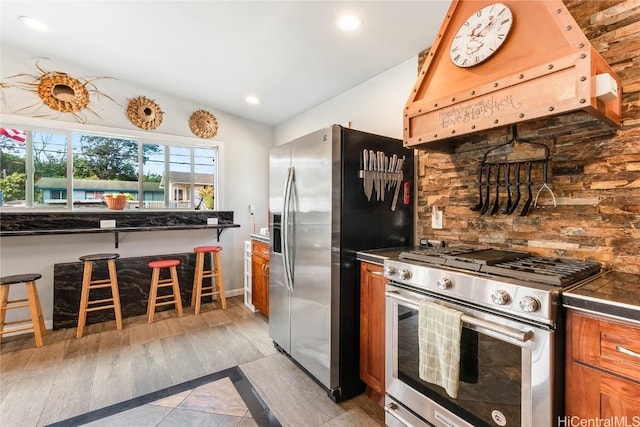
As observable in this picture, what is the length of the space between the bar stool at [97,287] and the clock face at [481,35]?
362 cm

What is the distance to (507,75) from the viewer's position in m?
1.40

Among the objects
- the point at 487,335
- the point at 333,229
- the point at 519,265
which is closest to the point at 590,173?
the point at 519,265

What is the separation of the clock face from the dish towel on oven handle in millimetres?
1312

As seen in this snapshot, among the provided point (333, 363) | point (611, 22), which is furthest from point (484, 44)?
point (333, 363)

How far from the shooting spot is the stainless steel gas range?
1109 mm

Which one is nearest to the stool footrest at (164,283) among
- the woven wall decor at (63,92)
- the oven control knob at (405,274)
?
the woven wall decor at (63,92)

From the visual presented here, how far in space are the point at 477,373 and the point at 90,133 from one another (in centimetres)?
434

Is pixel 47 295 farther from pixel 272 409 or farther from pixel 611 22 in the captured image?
pixel 611 22

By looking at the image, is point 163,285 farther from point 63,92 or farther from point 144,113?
point 63,92

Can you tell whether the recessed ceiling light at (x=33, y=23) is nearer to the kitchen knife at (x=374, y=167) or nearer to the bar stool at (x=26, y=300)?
the bar stool at (x=26, y=300)

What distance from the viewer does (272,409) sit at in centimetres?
188

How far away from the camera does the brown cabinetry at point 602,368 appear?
97 centimetres

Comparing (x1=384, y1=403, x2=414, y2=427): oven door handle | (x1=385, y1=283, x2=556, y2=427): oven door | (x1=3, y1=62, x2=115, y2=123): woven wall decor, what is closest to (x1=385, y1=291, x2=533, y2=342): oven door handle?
(x1=385, y1=283, x2=556, y2=427): oven door

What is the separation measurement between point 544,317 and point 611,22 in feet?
5.09
